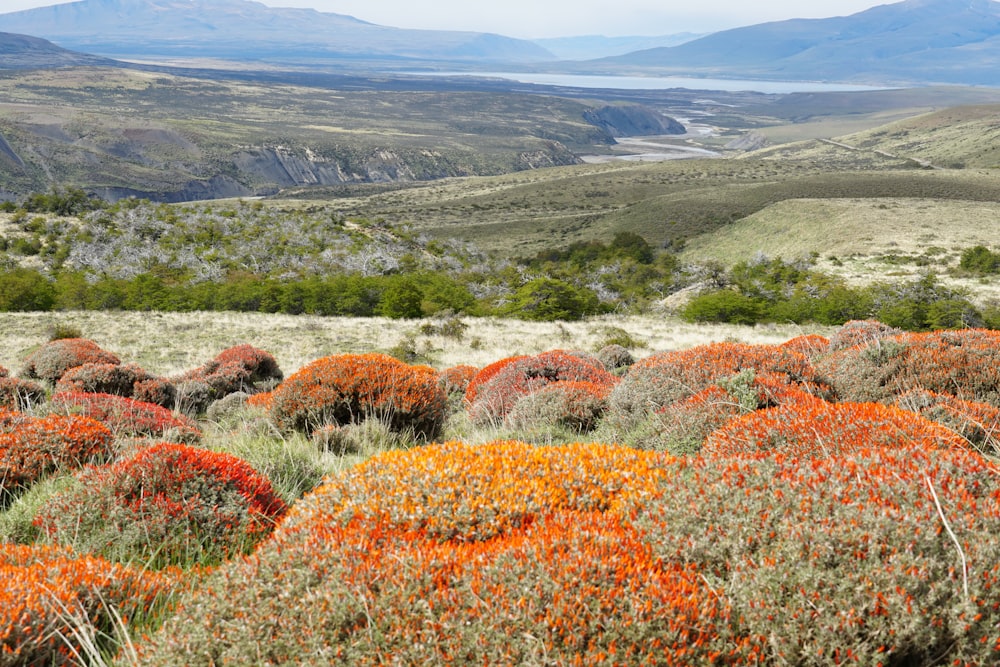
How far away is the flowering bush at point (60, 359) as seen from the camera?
1202 cm

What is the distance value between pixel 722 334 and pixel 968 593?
25040 millimetres

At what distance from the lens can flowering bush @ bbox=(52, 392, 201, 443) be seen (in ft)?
22.6

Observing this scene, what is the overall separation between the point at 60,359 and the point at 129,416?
6518 millimetres

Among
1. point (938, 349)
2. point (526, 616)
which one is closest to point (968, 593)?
point (526, 616)

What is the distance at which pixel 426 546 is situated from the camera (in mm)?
2682

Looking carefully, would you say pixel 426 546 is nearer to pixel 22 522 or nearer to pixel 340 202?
pixel 22 522

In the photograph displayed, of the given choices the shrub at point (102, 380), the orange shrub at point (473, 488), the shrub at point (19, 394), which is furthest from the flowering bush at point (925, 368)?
the shrub at point (102, 380)

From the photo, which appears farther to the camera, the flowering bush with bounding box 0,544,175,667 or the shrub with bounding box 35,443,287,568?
the shrub with bounding box 35,443,287,568

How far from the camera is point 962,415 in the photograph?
4.73 m

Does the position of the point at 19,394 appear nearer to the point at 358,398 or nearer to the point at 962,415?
the point at 358,398

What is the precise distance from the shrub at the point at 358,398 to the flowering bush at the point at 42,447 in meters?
1.81

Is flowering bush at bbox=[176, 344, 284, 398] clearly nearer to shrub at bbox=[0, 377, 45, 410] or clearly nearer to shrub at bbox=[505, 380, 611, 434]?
shrub at bbox=[0, 377, 45, 410]

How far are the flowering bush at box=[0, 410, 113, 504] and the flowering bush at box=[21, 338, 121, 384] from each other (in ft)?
23.0

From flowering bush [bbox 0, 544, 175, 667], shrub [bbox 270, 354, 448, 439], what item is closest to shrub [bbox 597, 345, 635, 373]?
shrub [bbox 270, 354, 448, 439]
